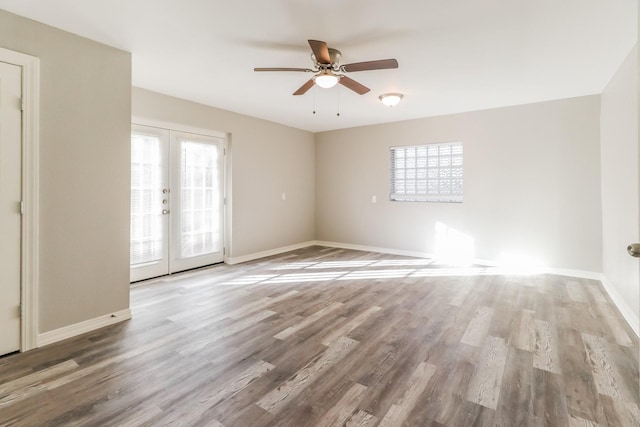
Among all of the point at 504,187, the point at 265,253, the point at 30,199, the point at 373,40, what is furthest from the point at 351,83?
the point at 265,253

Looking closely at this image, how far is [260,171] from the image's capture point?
5.81 metres

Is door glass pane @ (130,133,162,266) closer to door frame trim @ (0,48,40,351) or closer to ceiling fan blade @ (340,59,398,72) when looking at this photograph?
door frame trim @ (0,48,40,351)

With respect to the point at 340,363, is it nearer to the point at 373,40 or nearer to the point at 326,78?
the point at 326,78

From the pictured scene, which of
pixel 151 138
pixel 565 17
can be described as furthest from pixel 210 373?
pixel 565 17

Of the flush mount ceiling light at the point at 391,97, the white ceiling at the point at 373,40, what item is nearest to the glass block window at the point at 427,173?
the white ceiling at the point at 373,40

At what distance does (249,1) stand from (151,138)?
9.04ft

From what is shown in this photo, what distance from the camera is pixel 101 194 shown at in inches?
113

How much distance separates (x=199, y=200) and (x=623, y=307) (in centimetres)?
543

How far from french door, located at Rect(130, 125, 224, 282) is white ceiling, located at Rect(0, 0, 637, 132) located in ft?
2.59

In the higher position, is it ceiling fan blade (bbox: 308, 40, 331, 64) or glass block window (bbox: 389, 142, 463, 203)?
ceiling fan blade (bbox: 308, 40, 331, 64)

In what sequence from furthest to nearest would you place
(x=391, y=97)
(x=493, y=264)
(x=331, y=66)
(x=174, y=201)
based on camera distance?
1. (x=493, y=264)
2. (x=174, y=201)
3. (x=391, y=97)
4. (x=331, y=66)

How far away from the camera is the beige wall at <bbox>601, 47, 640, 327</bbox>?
2.79 m

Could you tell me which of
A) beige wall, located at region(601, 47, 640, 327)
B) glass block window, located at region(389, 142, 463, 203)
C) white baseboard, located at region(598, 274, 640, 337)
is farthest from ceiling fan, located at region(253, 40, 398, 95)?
white baseboard, located at region(598, 274, 640, 337)

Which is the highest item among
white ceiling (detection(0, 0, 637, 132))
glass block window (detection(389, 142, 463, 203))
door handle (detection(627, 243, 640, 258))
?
white ceiling (detection(0, 0, 637, 132))
